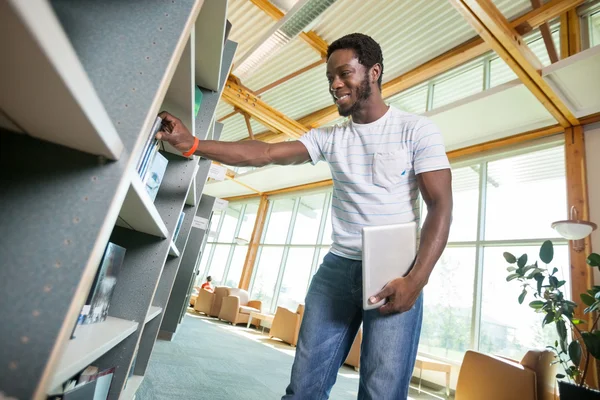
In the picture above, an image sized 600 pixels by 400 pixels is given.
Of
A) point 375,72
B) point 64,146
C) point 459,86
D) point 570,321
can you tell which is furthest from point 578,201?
point 64,146

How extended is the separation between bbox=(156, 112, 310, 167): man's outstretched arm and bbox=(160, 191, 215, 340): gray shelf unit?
320cm

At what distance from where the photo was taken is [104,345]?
899 mm

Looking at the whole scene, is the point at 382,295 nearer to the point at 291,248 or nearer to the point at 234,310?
the point at 234,310

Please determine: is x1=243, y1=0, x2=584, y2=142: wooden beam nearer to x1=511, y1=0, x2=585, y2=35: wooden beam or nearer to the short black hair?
x1=511, y1=0, x2=585, y2=35: wooden beam

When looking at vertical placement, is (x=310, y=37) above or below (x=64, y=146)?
above

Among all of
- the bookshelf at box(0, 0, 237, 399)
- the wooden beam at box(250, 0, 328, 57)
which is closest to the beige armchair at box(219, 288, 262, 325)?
the wooden beam at box(250, 0, 328, 57)

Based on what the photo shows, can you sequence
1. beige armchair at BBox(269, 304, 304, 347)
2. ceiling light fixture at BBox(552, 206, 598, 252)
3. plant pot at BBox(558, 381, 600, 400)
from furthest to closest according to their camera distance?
1. beige armchair at BBox(269, 304, 304, 347)
2. ceiling light fixture at BBox(552, 206, 598, 252)
3. plant pot at BBox(558, 381, 600, 400)

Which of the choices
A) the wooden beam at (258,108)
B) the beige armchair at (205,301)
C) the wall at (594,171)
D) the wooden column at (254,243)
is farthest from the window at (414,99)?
the beige armchair at (205,301)

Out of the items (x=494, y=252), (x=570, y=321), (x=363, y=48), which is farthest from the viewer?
(x=494, y=252)

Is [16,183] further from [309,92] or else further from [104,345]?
[309,92]

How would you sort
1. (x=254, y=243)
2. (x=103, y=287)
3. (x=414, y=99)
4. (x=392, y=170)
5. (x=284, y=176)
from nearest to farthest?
(x=392, y=170), (x=103, y=287), (x=414, y=99), (x=284, y=176), (x=254, y=243)

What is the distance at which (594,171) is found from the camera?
14.1 ft

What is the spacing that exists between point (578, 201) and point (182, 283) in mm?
4972

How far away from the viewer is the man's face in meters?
1.28
